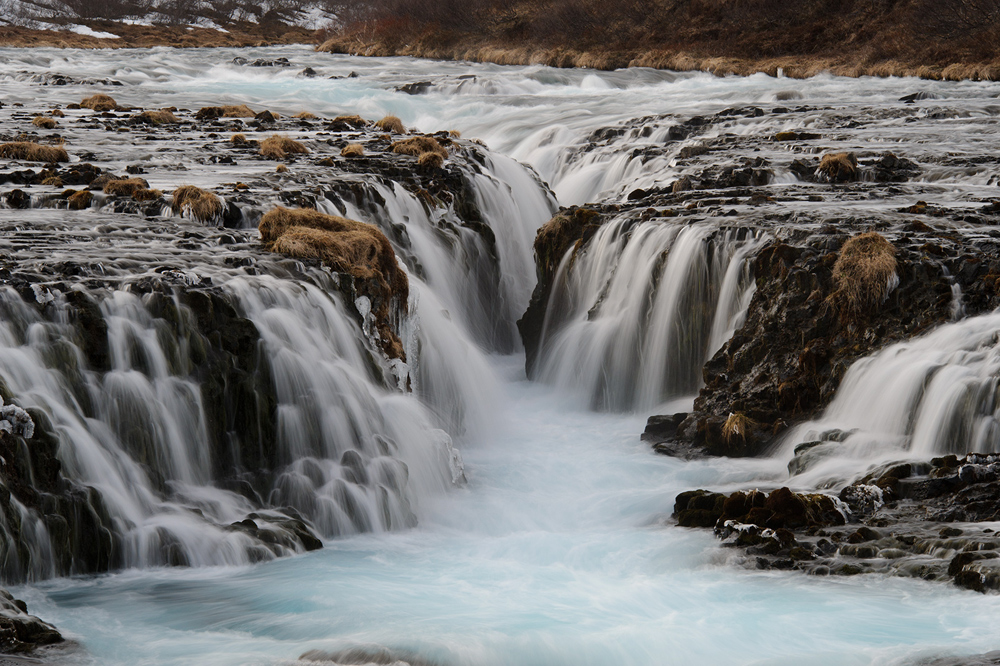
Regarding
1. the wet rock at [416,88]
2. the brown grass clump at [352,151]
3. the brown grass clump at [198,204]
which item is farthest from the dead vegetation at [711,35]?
the brown grass clump at [198,204]

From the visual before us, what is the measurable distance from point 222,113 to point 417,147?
8.69 meters

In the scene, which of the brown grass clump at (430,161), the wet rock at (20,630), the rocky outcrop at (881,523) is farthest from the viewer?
the brown grass clump at (430,161)

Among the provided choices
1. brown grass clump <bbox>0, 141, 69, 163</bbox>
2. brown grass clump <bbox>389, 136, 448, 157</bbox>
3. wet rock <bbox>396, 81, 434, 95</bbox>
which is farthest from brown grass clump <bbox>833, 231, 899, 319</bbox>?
wet rock <bbox>396, 81, 434, 95</bbox>

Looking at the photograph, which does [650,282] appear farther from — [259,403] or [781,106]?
[781,106]

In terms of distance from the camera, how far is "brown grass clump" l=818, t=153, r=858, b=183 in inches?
693

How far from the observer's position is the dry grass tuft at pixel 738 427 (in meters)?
11.5

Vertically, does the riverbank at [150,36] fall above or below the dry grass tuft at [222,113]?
above

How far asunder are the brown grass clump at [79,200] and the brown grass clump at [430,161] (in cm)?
596

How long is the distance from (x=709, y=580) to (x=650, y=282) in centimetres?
667

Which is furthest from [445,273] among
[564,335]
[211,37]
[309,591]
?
[211,37]

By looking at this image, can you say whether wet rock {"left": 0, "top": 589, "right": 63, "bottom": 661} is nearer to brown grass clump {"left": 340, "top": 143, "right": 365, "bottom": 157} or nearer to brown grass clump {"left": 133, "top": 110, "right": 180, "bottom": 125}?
brown grass clump {"left": 340, "top": 143, "right": 365, "bottom": 157}

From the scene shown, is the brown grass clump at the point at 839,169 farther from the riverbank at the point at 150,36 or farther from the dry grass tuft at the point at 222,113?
the riverbank at the point at 150,36

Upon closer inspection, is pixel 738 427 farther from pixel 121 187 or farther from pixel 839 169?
pixel 121 187

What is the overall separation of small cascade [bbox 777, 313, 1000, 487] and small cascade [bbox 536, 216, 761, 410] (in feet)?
7.85
